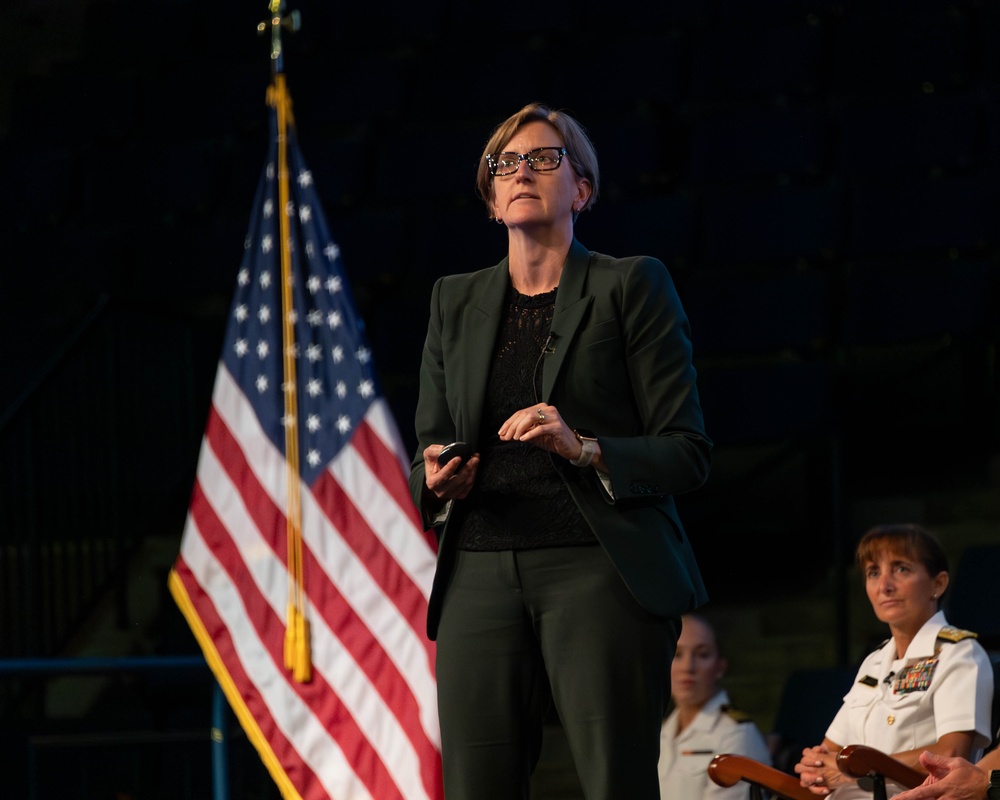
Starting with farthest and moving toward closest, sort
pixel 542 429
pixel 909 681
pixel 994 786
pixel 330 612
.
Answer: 1. pixel 330 612
2. pixel 909 681
3. pixel 994 786
4. pixel 542 429

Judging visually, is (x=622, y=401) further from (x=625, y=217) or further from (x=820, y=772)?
(x=625, y=217)

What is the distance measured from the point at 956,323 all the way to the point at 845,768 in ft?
9.17

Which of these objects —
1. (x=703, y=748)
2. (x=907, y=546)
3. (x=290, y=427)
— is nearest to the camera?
(x=907, y=546)

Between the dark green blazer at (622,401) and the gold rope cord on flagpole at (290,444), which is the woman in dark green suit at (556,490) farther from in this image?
the gold rope cord on flagpole at (290,444)

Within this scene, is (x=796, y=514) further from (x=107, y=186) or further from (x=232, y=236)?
(x=107, y=186)

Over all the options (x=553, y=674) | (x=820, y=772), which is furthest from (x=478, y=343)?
(x=820, y=772)

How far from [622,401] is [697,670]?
2015 mm

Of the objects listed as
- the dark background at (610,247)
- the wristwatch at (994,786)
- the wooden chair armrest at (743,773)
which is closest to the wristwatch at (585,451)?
the wristwatch at (994,786)

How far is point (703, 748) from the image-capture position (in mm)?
3564

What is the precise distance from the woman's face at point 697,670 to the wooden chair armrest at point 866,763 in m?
1.19

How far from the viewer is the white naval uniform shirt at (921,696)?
9.22 ft

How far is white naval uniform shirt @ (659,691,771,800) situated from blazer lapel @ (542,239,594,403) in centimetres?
204

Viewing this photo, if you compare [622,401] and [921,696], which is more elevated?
[622,401]

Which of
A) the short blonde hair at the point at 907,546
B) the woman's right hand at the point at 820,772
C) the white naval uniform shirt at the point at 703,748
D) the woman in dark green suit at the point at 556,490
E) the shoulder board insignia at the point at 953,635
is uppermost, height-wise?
the woman in dark green suit at the point at 556,490
